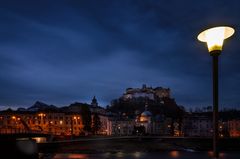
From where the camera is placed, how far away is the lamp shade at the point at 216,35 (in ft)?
18.4

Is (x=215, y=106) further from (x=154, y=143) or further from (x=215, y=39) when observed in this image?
(x=154, y=143)

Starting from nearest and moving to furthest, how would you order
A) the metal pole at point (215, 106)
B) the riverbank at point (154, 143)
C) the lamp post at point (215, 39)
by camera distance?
the metal pole at point (215, 106)
the lamp post at point (215, 39)
the riverbank at point (154, 143)

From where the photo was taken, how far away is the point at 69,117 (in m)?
112

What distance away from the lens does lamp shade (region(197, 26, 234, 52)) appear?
5594 millimetres

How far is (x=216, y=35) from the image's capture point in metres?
5.66

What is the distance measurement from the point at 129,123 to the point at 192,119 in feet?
93.9

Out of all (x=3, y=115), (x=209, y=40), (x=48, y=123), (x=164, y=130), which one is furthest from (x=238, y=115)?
(x=209, y=40)

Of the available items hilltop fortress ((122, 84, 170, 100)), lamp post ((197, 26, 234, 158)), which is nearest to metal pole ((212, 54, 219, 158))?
lamp post ((197, 26, 234, 158))

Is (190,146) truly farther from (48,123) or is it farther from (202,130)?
(202,130)

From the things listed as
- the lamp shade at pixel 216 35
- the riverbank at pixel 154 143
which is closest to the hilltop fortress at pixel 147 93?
the riverbank at pixel 154 143

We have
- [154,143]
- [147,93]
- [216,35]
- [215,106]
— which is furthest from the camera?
[147,93]

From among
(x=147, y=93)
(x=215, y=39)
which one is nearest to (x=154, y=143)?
(x=215, y=39)

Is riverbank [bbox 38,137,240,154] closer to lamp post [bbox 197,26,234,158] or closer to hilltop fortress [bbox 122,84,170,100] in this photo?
lamp post [bbox 197,26,234,158]

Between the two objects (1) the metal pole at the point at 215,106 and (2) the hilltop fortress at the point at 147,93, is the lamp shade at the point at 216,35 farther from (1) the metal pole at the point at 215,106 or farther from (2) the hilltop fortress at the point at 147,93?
(2) the hilltop fortress at the point at 147,93
